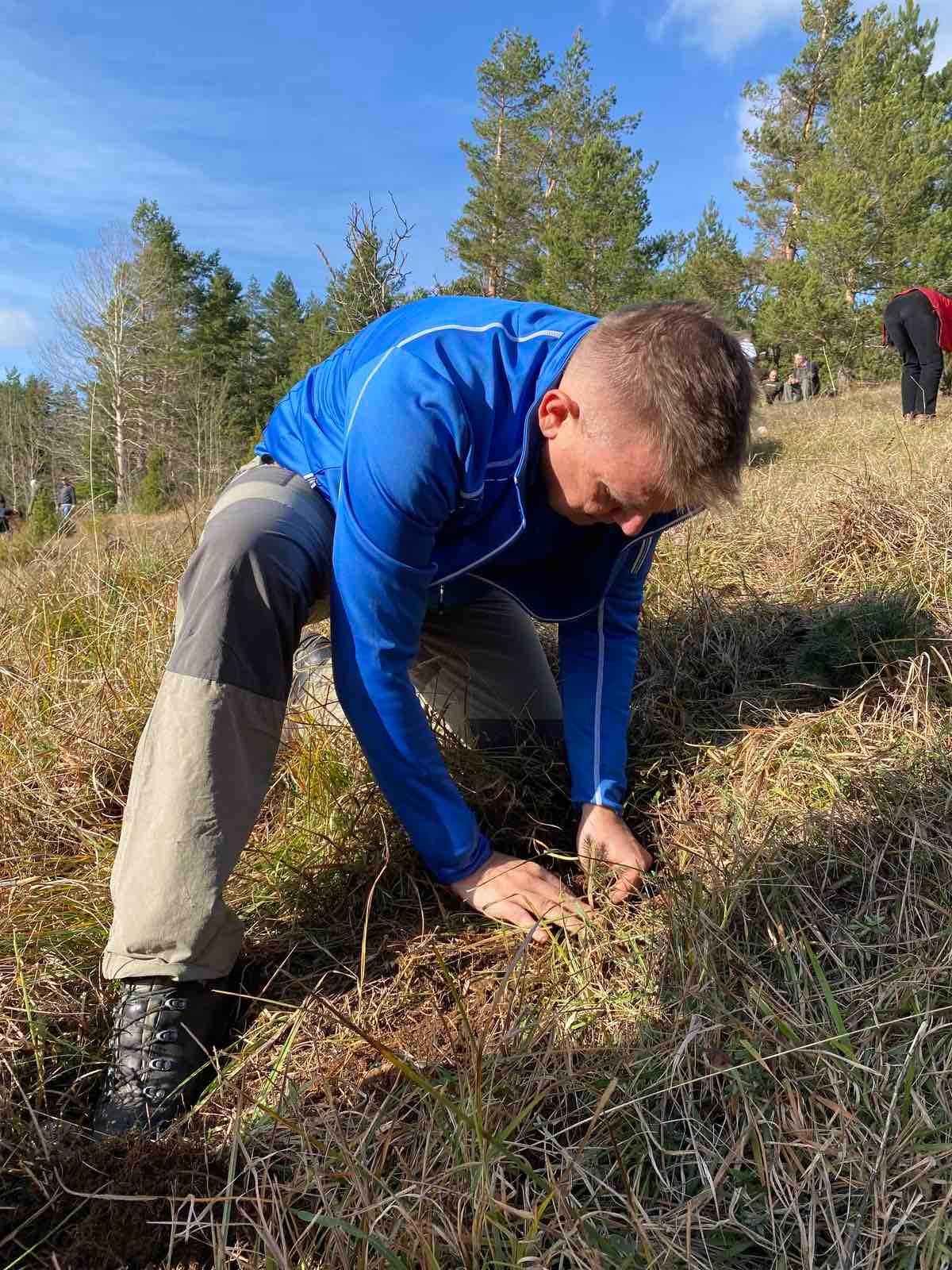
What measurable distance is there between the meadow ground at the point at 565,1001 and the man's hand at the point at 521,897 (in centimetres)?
5

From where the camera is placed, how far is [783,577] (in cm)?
294

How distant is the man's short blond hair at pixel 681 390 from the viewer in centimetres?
143

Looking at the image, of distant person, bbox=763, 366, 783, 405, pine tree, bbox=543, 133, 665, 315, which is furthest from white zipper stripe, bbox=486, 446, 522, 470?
distant person, bbox=763, 366, 783, 405

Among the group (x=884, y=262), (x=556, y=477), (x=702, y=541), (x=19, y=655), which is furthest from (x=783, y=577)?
(x=884, y=262)

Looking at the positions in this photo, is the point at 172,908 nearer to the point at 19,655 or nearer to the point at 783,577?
the point at 19,655

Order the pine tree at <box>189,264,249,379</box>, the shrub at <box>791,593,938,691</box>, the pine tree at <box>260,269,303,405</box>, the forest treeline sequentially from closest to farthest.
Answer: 1. the shrub at <box>791,593,938,691</box>
2. the forest treeline
3. the pine tree at <box>189,264,249,379</box>
4. the pine tree at <box>260,269,303,405</box>

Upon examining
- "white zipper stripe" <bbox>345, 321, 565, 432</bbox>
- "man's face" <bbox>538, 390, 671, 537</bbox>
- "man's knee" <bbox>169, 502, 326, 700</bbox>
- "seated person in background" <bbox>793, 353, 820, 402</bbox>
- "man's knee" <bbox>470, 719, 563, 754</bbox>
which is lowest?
"man's knee" <bbox>470, 719, 563, 754</bbox>

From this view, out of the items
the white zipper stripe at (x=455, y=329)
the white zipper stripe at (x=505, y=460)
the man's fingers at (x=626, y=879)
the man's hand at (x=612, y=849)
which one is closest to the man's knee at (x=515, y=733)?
the man's hand at (x=612, y=849)

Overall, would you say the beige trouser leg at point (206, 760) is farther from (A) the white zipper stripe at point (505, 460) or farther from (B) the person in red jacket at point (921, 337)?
(B) the person in red jacket at point (921, 337)

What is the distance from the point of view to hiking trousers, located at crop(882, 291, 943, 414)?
270 inches

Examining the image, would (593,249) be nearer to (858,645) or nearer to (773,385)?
(773,385)

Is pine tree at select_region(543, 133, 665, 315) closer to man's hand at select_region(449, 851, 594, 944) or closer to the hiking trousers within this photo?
the hiking trousers

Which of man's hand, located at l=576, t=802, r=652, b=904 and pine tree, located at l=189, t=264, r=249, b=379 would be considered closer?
man's hand, located at l=576, t=802, r=652, b=904

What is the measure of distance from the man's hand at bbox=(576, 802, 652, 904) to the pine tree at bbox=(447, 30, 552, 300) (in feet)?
78.4
